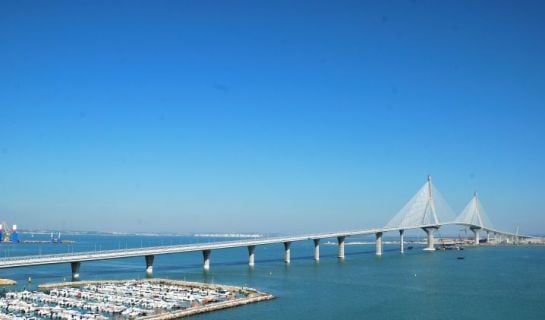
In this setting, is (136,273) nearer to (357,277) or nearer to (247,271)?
(247,271)

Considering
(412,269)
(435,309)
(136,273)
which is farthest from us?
(412,269)

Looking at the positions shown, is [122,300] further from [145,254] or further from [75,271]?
[145,254]

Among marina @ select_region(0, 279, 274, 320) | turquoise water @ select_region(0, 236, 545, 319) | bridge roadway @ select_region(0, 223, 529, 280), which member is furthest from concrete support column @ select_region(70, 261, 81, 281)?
turquoise water @ select_region(0, 236, 545, 319)

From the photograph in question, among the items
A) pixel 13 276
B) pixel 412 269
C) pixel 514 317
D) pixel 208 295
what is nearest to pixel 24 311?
pixel 208 295

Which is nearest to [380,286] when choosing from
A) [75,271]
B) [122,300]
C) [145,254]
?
[122,300]

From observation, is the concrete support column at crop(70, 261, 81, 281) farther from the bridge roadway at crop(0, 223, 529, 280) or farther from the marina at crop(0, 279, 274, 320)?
the marina at crop(0, 279, 274, 320)

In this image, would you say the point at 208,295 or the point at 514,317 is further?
the point at 208,295

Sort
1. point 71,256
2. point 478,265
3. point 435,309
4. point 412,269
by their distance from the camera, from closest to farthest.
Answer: point 435,309 → point 71,256 → point 412,269 → point 478,265

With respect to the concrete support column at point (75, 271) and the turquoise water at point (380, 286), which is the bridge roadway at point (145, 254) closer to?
the concrete support column at point (75, 271)
